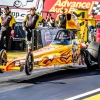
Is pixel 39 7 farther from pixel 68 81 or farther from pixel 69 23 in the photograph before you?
pixel 68 81

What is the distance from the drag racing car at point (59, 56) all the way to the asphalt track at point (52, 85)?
300 mm

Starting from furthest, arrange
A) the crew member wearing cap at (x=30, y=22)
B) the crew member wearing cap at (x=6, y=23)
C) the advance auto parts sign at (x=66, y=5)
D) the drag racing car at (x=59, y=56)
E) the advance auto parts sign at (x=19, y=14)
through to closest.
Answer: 1. the advance auto parts sign at (x=66, y=5)
2. the advance auto parts sign at (x=19, y=14)
3. the crew member wearing cap at (x=6, y=23)
4. the crew member wearing cap at (x=30, y=22)
5. the drag racing car at (x=59, y=56)

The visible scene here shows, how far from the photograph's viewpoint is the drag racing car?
913cm

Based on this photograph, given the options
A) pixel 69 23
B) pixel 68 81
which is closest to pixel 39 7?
pixel 69 23

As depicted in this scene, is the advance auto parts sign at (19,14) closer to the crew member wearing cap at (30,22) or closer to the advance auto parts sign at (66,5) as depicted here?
the advance auto parts sign at (66,5)

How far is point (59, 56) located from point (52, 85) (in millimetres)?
1391

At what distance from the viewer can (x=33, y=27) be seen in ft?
46.3

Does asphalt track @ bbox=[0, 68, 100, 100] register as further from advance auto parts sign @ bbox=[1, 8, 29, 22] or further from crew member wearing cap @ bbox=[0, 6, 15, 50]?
advance auto parts sign @ bbox=[1, 8, 29, 22]

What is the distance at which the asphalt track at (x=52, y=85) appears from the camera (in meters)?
7.63

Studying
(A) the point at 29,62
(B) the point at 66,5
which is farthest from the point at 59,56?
(B) the point at 66,5

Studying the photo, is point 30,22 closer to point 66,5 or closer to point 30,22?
point 30,22

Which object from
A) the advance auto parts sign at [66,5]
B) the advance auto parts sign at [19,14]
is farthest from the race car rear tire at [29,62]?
the advance auto parts sign at [66,5]

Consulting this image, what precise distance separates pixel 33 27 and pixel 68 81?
16.5ft

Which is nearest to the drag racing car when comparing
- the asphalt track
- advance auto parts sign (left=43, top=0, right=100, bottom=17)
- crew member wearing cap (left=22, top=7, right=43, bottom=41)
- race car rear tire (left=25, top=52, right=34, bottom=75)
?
Answer: race car rear tire (left=25, top=52, right=34, bottom=75)
